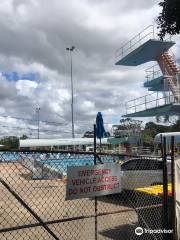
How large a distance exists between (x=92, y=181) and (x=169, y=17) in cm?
826

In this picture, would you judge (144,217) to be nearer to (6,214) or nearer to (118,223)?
(118,223)

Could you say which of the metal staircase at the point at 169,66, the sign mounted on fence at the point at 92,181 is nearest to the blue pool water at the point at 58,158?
the sign mounted on fence at the point at 92,181

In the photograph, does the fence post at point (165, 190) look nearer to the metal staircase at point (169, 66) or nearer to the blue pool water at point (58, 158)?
the blue pool water at point (58, 158)

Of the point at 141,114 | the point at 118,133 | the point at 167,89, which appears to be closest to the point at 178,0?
the point at 167,89

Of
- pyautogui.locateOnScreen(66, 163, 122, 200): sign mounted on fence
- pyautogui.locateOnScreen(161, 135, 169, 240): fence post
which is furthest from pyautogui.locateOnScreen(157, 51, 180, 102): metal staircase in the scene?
pyautogui.locateOnScreen(66, 163, 122, 200): sign mounted on fence

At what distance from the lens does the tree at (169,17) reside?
1227 centimetres

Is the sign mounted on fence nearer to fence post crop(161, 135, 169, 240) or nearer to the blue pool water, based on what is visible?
the blue pool water

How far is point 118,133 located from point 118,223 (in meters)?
40.1

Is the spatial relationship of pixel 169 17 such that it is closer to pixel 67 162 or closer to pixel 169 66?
pixel 67 162

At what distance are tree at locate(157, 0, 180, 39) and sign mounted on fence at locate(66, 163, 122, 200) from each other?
24.1 feet

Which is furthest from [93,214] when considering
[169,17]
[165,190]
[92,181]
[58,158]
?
[169,17]

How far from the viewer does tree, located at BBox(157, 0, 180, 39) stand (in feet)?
40.2

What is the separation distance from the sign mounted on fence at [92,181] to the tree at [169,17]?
7360mm

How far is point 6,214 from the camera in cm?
1224
